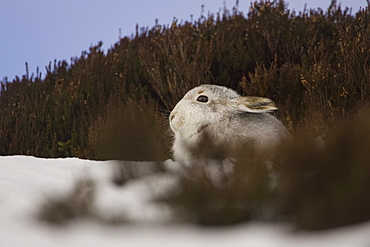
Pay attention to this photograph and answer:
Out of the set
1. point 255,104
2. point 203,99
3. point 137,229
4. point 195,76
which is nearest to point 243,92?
point 195,76

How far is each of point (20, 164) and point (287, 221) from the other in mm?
1890

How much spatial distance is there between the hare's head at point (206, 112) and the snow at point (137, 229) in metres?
1.44

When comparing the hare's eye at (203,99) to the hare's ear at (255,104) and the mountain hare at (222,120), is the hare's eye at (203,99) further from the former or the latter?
the hare's ear at (255,104)

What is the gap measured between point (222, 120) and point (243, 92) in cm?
279

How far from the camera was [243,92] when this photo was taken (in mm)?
6715

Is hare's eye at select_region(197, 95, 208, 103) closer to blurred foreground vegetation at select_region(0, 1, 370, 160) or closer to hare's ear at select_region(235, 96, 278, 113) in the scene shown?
hare's ear at select_region(235, 96, 278, 113)

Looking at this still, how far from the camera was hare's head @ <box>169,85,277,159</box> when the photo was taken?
3.93m

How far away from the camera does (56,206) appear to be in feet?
7.54

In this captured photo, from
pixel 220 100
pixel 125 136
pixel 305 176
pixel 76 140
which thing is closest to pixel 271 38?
pixel 76 140

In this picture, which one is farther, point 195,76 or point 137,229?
point 195,76

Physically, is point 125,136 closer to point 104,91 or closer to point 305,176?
point 305,176

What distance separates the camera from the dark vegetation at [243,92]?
6.93ft

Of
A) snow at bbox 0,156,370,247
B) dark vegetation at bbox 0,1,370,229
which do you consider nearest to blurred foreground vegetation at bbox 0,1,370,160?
dark vegetation at bbox 0,1,370,229

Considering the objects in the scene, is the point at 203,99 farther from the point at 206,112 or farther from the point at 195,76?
the point at 195,76
